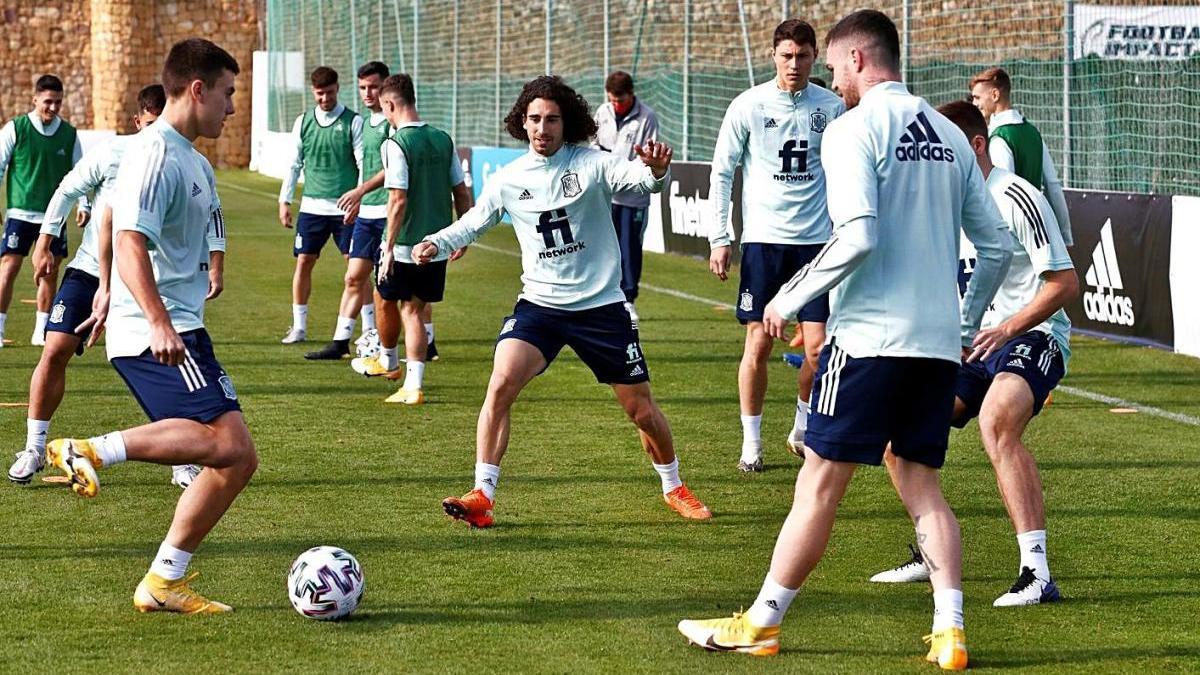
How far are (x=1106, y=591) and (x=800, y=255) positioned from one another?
2.94 meters

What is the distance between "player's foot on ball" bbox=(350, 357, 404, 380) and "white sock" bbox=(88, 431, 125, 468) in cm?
630

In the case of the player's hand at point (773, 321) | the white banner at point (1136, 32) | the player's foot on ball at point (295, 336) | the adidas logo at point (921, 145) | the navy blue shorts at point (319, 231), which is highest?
the white banner at point (1136, 32)

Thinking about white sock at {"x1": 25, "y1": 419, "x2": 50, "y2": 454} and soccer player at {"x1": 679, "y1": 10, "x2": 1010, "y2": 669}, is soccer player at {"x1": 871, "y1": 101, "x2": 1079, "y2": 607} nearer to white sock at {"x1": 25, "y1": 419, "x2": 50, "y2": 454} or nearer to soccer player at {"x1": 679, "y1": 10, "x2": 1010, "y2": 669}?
soccer player at {"x1": 679, "y1": 10, "x2": 1010, "y2": 669}

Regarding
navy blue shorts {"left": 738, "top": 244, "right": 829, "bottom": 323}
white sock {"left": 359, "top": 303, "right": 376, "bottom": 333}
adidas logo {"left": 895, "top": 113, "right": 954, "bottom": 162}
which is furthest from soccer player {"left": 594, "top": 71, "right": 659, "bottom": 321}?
adidas logo {"left": 895, "top": 113, "right": 954, "bottom": 162}

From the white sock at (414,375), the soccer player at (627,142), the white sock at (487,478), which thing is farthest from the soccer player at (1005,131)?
the white sock at (487,478)

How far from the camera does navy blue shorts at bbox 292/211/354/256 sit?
13.6 meters

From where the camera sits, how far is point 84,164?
361 inches

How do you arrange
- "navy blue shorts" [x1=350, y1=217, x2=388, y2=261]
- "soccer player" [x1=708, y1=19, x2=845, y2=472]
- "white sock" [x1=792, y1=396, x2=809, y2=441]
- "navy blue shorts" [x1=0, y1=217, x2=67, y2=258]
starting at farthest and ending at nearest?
1. "navy blue shorts" [x1=0, y1=217, x2=67, y2=258]
2. "navy blue shorts" [x1=350, y1=217, x2=388, y2=261]
3. "white sock" [x1=792, y1=396, x2=809, y2=441]
4. "soccer player" [x1=708, y1=19, x2=845, y2=472]

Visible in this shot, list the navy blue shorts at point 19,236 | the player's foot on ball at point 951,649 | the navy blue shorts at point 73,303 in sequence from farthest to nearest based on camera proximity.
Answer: the navy blue shorts at point 19,236 → the navy blue shorts at point 73,303 → the player's foot on ball at point 951,649

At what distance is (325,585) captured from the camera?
231 inches

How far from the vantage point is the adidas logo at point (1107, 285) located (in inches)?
535

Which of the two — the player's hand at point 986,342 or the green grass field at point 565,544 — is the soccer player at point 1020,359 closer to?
the player's hand at point 986,342

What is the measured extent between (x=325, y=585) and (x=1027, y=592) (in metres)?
2.48

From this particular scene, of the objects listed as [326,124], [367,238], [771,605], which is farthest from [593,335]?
[326,124]
